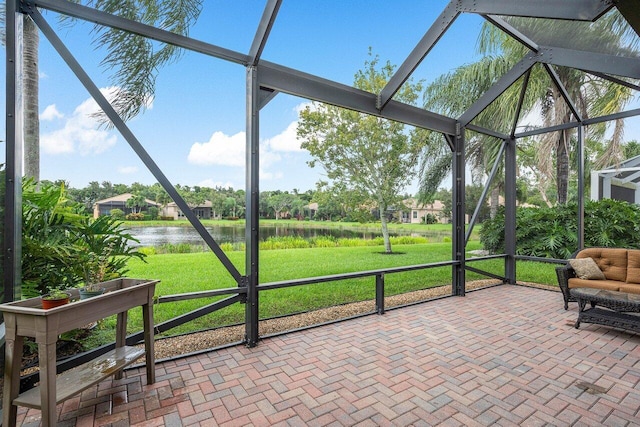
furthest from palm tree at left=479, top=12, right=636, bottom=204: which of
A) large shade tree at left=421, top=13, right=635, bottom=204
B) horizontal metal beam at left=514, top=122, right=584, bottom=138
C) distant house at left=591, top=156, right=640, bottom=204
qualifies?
distant house at left=591, top=156, right=640, bottom=204

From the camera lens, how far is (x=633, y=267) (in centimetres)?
463

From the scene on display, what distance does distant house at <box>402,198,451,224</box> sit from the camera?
383 inches

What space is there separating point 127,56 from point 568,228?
917 cm

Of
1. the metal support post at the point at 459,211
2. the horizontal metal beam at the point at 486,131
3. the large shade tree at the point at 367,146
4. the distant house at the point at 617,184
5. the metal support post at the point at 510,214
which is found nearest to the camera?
the metal support post at the point at 459,211

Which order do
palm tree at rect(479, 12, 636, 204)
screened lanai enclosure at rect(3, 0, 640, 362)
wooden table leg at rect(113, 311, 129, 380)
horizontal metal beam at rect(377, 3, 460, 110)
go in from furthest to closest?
palm tree at rect(479, 12, 636, 204)
horizontal metal beam at rect(377, 3, 460, 110)
wooden table leg at rect(113, 311, 129, 380)
screened lanai enclosure at rect(3, 0, 640, 362)

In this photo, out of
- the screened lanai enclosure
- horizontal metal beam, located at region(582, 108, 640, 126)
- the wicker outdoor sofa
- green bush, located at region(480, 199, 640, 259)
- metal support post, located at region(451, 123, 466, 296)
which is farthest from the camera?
green bush, located at region(480, 199, 640, 259)

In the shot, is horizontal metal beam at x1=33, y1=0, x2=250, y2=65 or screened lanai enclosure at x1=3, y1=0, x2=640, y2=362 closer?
screened lanai enclosure at x1=3, y1=0, x2=640, y2=362

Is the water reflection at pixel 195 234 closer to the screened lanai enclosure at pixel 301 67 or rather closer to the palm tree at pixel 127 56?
the screened lanai enclosure at pixel 301 67

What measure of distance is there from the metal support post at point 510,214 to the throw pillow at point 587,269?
1676 mm

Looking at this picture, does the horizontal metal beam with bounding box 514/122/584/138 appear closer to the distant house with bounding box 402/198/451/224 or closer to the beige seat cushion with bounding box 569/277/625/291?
the beige seat cushion with bounding box 569/277/625/291

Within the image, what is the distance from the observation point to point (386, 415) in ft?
7.16

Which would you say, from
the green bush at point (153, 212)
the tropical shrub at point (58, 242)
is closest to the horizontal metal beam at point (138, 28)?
the tropical shrub at point (58, 242)

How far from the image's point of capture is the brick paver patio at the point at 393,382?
2162 mm

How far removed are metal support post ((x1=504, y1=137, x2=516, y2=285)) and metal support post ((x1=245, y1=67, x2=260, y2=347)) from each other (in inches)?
219
